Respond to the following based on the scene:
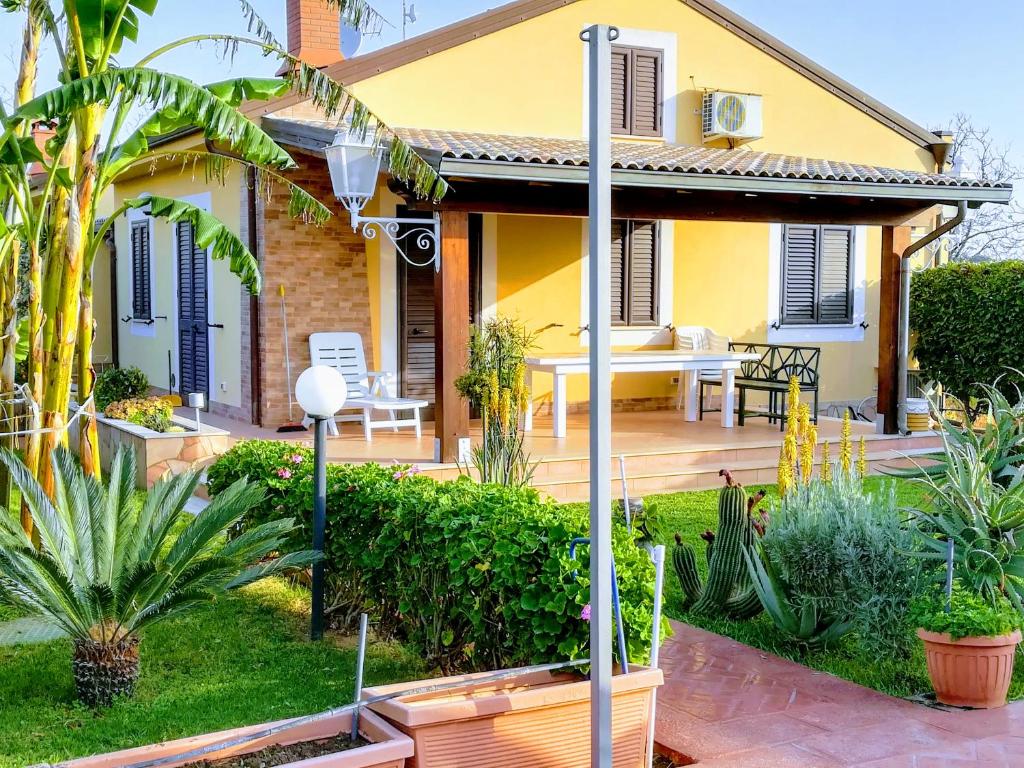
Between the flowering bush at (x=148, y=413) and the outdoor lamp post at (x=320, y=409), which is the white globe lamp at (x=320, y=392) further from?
the flowering bush at (x=148, y=413)

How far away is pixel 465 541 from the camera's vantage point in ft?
16.8

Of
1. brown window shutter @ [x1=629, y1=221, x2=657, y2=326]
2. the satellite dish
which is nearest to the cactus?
brown window shutter @ [x1=629, y1=221, x2=657, y2=326]

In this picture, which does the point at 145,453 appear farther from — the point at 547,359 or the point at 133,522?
the point at 133,522

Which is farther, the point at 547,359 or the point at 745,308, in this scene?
the point at 745,308

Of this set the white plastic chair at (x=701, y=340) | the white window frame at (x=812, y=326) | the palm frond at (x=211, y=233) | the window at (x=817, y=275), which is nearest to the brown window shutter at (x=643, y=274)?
the white plastic chair at (x=701, y=340)

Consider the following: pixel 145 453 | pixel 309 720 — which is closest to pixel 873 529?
pixel 309 720

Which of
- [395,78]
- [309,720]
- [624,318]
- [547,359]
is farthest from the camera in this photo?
[624,318]

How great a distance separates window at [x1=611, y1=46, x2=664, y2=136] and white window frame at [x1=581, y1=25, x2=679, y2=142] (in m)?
0.06

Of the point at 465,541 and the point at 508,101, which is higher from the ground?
the point at 508,101

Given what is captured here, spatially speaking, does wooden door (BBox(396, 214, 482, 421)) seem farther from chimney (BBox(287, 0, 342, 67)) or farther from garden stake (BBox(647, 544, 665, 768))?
garden stake (BBox(647, 544, 665, 768))

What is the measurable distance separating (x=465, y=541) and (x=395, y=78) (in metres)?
8.71

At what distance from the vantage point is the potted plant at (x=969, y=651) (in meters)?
5.21

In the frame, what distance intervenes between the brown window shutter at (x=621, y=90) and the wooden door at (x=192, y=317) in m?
5.37

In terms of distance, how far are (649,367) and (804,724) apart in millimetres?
7377
